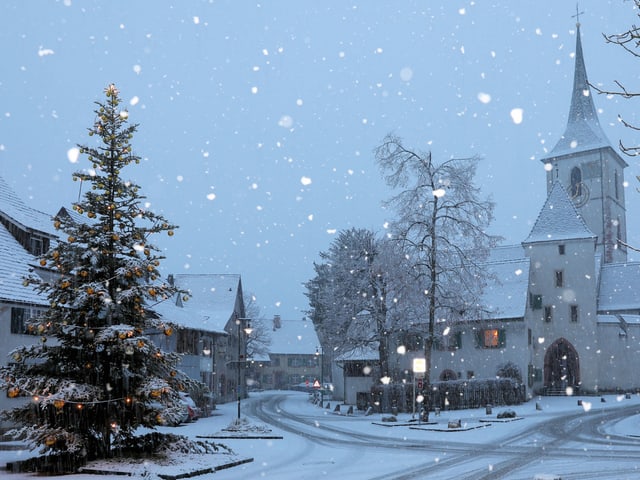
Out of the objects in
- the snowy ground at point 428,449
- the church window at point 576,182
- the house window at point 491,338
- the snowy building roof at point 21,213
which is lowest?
the snowy ground at point 428,449

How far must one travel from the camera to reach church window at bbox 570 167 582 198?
265ft

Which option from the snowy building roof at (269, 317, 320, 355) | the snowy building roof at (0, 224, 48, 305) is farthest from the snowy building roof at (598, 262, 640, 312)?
the snowy building roof at (269, 317, 320, 355)

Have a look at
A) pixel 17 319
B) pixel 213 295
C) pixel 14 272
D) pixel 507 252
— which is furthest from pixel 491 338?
pixel 14 272

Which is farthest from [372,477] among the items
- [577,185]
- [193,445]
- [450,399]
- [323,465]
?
[577,185]

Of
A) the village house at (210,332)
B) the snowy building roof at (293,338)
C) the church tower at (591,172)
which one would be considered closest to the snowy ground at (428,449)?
the village house at (210,332)

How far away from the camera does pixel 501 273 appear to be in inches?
2202

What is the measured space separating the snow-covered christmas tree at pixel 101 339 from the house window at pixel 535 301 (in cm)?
3867

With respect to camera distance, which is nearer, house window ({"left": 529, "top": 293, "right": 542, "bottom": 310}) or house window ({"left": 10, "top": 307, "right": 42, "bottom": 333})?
house window ({"left": 10, "top": 307, "right": 42, "bottom": 333})

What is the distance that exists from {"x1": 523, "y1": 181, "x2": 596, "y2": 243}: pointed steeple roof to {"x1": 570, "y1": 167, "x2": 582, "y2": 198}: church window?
23873 mm

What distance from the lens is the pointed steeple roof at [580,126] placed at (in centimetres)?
8019

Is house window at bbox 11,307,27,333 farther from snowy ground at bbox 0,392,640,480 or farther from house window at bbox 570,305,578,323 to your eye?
house window at bbox 570,305,578,323

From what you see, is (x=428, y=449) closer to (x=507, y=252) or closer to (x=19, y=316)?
(x=19, y=316)

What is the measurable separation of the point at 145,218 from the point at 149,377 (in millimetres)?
4389

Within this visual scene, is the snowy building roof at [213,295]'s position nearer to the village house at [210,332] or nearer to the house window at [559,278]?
the village house at [210,332]
